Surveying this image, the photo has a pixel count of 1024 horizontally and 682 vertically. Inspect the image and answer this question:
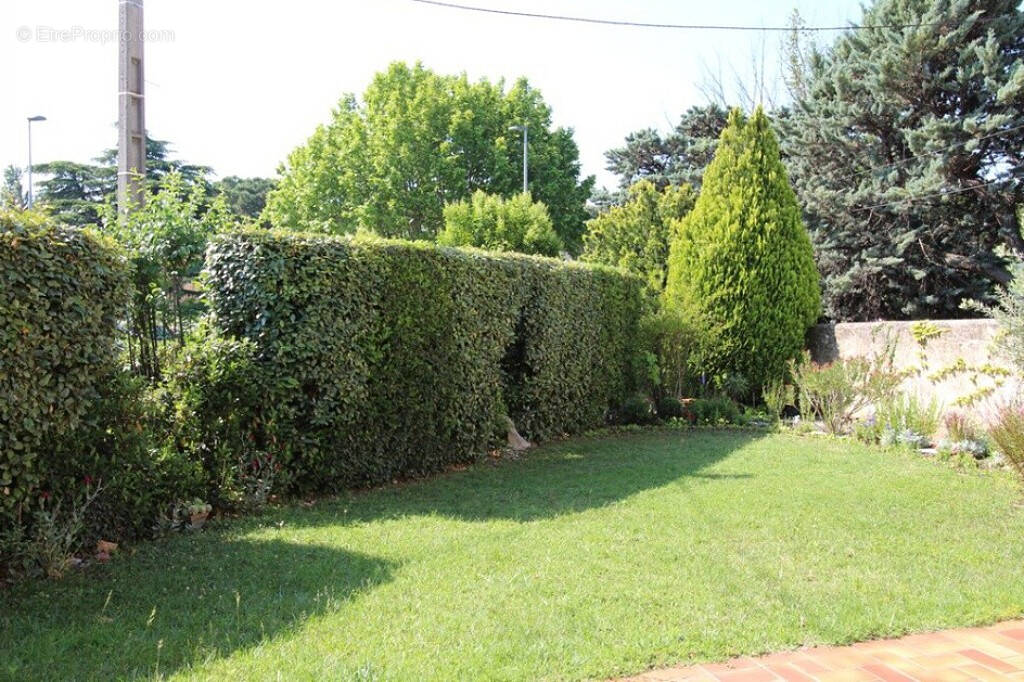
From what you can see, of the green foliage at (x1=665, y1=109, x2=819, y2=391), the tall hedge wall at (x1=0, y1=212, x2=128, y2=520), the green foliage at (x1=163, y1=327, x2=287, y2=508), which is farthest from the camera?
the green foliage at (x1=665, y1=109, x2=819, y2=391)

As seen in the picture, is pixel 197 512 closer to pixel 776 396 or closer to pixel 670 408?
pixel 670 408

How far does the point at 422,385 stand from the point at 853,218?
52.2 feet

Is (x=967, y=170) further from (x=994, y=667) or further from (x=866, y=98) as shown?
(x=994, y=667)

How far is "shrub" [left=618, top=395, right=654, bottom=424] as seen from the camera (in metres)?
13.2

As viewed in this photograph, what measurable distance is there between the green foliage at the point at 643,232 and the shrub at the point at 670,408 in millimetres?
3996

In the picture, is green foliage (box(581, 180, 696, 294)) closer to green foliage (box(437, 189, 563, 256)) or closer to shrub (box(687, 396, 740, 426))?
green foliage (box(437, 189, 563, 256))

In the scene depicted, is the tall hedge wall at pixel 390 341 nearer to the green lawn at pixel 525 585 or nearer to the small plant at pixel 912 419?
the green lawn at pixel 525 585

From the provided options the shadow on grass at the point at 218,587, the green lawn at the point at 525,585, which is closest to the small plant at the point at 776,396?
the green lawn at the point at 525,585

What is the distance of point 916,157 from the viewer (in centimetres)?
1830

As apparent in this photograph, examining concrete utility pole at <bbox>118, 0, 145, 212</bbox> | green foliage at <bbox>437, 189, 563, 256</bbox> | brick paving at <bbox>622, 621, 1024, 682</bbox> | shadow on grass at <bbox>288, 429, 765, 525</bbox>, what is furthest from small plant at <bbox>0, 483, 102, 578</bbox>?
green foliage at <bbox>437, 189, 563, 256</bbox>

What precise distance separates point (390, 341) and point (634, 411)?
663 cm

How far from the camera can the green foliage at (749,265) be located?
1430 cm

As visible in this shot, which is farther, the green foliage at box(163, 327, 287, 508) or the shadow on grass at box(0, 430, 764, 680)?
the green foliage at box(163, 327, 287, 508)

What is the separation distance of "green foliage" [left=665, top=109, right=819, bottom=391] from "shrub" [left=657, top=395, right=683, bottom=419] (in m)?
1.49
